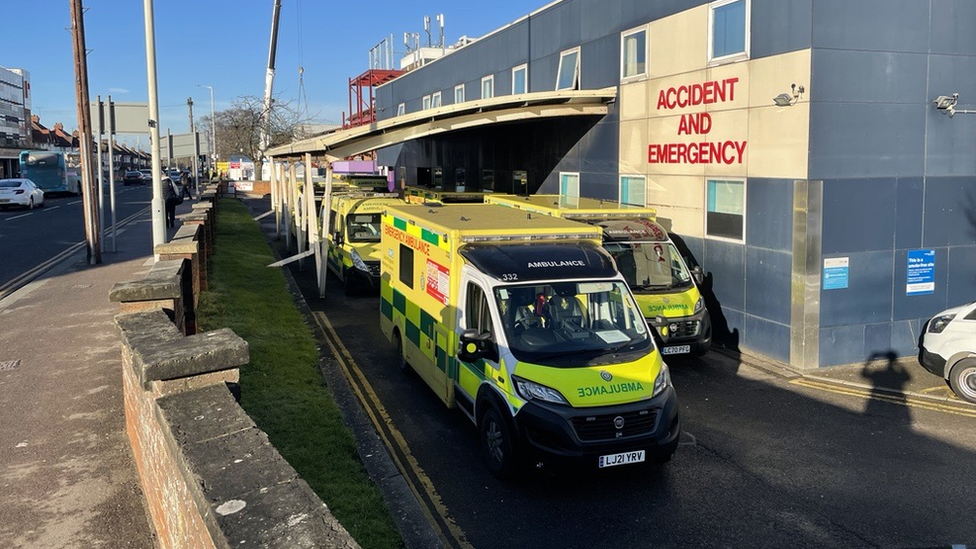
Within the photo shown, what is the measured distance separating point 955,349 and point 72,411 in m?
10.8

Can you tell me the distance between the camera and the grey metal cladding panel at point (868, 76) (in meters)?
11.7

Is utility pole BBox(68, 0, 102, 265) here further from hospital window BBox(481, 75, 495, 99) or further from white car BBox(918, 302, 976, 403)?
white car BBox(918, 302, 976, 403)

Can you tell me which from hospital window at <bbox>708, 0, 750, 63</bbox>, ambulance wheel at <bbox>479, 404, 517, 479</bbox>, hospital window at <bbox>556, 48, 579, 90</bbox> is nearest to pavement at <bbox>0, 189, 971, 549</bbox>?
ambulance wheel at <bbox>479, 404, 517, 479</bbox>

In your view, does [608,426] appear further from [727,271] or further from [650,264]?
[727,271]

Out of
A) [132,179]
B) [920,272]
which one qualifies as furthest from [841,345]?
[132,179]

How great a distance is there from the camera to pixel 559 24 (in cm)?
1936

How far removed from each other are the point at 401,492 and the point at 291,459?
1040mm

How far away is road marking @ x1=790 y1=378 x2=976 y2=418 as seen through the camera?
406 inches

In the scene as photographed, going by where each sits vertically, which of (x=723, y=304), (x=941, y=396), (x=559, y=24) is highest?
(x=559, y=24)

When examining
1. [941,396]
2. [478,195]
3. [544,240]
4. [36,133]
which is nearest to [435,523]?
[544,240]

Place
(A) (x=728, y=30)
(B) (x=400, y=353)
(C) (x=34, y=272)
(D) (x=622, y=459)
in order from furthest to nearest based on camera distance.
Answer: (C) (x=34, y=272) → (A) (x=728, y=30) → (B) (x=400, y=353) → (D) (x=622, y=459)

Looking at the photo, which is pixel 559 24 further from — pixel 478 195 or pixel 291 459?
pixel 291 459

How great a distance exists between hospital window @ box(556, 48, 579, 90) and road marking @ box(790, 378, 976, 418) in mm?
9887

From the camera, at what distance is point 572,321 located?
8188 millimetres
